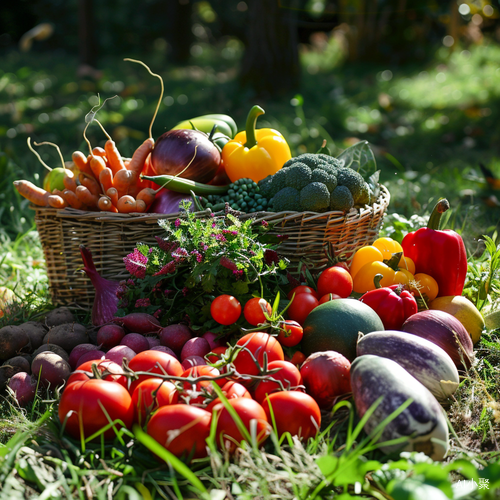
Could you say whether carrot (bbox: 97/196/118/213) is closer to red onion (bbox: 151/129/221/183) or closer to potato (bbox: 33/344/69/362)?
red onion (bbox: 151/129/221/183)

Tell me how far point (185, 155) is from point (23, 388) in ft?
4.74

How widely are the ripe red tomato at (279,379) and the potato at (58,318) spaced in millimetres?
1248

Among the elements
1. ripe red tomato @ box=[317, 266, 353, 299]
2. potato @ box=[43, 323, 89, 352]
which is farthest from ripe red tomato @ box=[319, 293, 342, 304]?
potato @ box=[43, 323, 89, 352]

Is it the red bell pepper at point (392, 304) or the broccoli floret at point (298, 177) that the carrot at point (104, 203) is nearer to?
the broccoli floret at point (298, 177)

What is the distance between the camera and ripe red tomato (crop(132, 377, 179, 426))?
1705 mm

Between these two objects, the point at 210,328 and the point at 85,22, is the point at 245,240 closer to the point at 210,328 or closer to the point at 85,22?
the point at 210,328

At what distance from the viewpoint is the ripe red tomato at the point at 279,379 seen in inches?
71.6

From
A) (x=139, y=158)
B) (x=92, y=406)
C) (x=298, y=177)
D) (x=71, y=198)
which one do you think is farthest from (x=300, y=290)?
(x=71, y=198)

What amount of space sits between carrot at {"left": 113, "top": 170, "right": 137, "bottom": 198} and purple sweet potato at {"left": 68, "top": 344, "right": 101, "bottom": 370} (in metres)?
0.94

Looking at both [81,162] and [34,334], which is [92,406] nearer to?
[34,334]

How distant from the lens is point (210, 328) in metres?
2.29

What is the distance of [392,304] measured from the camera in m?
2.28

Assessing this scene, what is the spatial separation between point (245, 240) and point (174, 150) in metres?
0.85

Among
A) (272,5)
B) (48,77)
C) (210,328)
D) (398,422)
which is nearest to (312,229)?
(210,328)
